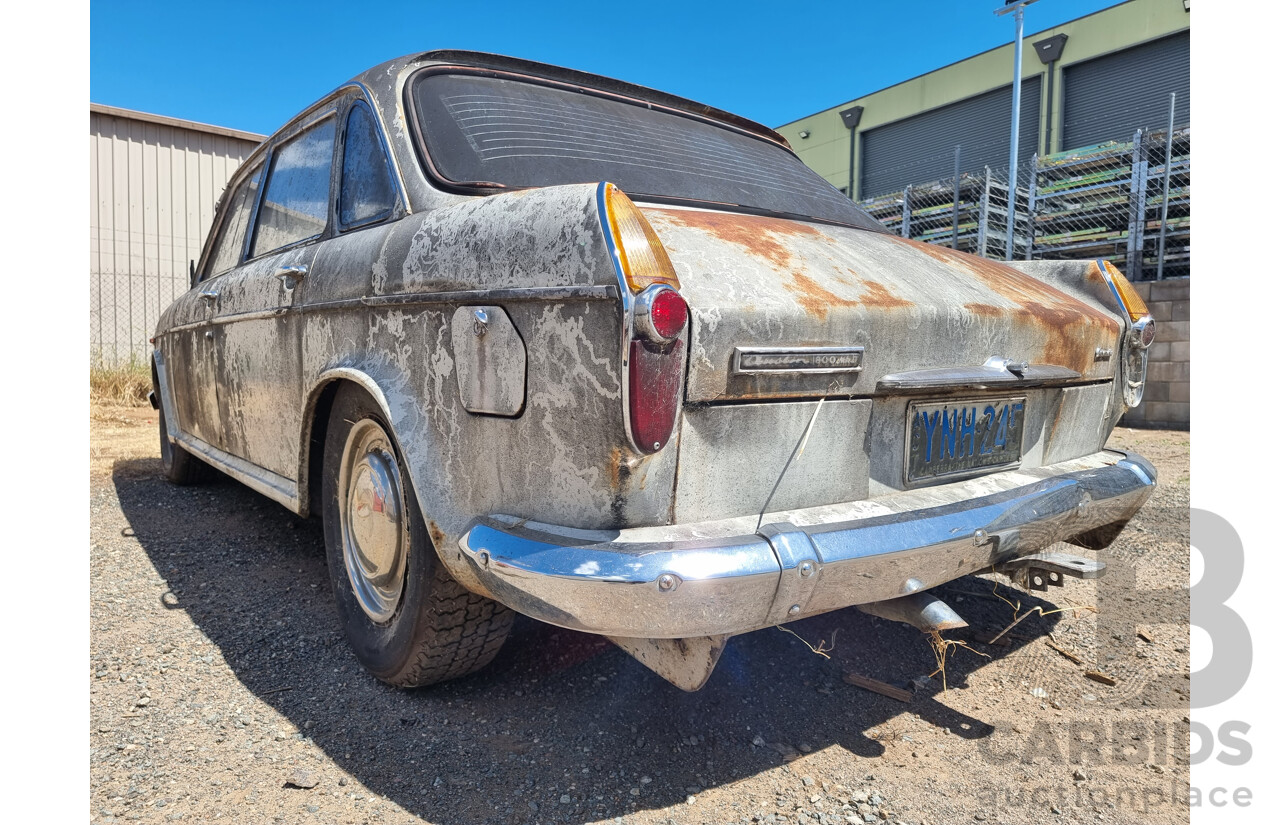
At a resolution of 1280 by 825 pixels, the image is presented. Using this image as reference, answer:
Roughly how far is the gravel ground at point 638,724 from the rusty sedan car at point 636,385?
0.88ft

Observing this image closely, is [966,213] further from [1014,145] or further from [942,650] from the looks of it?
[942,650]

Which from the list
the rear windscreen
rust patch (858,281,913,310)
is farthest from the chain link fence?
rust patch (858,281,913,310)

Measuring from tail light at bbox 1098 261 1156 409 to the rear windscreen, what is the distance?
840 mm

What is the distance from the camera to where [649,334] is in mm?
1454

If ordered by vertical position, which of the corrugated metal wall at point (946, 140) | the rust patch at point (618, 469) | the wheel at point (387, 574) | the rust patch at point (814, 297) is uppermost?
the corrugated metal wall at point (946, 140)

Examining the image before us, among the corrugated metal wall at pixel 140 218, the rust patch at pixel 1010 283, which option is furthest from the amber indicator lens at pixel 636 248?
the corrugated metal wall at pixel 140 218

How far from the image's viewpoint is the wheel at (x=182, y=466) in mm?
4656

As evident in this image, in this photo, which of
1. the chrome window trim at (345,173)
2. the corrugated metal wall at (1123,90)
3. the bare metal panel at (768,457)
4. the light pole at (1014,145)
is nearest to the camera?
the bare metal panel at (768,457)

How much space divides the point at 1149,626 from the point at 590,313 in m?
2.45

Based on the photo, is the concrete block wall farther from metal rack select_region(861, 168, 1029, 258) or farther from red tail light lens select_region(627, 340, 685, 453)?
red tail light lens select_region(627, 340, 685, 453)

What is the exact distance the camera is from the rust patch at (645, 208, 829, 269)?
6.02 feet

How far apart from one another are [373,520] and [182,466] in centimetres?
320

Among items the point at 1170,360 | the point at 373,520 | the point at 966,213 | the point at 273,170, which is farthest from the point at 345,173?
the point at 966,213

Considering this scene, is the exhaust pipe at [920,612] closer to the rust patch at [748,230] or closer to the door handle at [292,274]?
the rust patch at [748,230]
